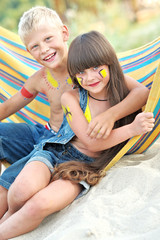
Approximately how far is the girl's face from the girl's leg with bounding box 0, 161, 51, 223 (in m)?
0.43

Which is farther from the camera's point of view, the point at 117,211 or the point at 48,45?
the point at 48,45

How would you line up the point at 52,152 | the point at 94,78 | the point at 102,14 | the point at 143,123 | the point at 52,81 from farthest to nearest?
the point at 102,14 → the point at 52,81 → the point at 52,152 → the point at 94,78 → the point at 143,123

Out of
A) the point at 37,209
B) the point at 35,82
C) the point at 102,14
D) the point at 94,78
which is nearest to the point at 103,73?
the point at 94,78

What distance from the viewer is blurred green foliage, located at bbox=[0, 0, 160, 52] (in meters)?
7.34

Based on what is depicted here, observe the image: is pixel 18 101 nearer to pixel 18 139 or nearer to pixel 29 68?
pixel 18 139

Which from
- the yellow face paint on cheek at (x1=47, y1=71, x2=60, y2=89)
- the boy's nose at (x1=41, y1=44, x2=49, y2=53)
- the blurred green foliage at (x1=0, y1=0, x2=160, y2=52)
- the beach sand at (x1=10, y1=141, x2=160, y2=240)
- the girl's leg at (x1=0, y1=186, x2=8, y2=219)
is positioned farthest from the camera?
the blurred green foliage at (x1=0, y1=0, x2=160, y2=52)

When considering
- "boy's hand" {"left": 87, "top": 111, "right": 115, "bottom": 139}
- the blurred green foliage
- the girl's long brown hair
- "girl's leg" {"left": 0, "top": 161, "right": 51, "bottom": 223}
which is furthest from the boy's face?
the blurred green foliage

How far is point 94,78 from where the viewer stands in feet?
5.26

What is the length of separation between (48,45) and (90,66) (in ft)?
1.16

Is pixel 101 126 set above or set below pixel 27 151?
above

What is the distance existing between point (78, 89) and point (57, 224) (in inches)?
26.9

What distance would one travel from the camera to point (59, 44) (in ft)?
6.07

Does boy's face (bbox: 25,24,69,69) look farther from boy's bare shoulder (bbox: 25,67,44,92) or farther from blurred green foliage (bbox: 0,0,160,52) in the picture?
blurred green foliage (bbox: 0,0,160,52)

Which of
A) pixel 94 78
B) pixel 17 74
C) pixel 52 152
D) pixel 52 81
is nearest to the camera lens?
pixel 94 78
